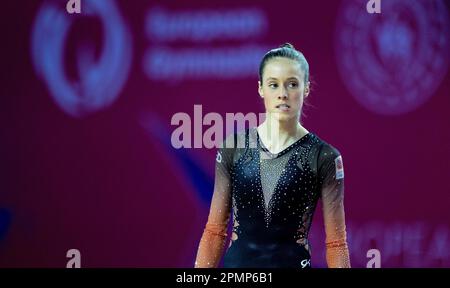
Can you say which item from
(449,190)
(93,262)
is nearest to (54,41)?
(93,262)

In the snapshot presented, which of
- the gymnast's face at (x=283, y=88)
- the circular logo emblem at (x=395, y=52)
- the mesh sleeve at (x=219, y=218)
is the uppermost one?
the circular logo emblem at (x=395, y=52)

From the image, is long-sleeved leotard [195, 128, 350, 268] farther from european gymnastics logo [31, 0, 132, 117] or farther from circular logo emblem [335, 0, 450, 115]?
european gymnastics logo [31, 0, 132, 117]

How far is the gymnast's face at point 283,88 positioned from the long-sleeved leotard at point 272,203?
0.13 m

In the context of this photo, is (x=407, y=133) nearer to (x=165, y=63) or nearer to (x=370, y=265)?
(x=370, y=265)

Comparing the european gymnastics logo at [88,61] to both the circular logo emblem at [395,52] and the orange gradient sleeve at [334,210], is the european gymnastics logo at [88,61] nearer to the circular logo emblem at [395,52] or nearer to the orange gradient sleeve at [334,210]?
the circular logo emblem at [395,52]

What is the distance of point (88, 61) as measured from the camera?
3.96 metres

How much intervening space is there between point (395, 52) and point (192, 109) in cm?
124

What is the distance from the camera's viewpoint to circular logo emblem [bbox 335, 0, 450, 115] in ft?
12.6

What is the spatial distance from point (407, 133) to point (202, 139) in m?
1.20

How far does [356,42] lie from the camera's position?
3852mm

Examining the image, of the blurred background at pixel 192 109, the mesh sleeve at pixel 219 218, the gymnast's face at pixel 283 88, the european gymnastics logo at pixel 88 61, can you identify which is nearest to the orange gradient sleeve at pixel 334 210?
the gymnast's face at pixel 283 88

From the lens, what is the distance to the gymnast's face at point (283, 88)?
2.38m

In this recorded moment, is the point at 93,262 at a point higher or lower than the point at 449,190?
lower

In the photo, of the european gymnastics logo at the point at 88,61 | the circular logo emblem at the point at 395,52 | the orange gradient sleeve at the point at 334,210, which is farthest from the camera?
the european gymnastics logo at the point at 88,61
